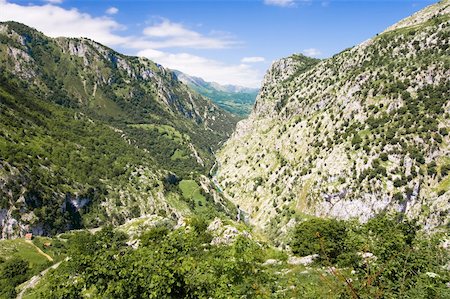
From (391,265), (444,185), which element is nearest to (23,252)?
(391,265)

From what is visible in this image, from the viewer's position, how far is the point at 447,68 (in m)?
177

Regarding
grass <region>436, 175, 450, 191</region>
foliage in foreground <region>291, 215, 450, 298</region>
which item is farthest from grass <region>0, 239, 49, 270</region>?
grass <region>436, 175, 450, 191</region>

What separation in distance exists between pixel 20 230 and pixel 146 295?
608 ft

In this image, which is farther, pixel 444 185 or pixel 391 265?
pixel 444 185

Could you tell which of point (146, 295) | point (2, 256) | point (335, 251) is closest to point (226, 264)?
point (146, 295)

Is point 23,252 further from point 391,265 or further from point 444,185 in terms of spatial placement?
point 444,185

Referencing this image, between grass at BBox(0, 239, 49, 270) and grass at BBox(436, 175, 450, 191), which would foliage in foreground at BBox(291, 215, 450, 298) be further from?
grass at BBox(436, 175, 450, 191)

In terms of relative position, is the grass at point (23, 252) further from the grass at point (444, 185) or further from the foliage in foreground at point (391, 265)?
the grass at point (444, 185)

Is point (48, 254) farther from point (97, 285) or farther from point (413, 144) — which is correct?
point (413, 144)

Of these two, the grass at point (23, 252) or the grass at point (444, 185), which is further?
the grass at point (444, 185)

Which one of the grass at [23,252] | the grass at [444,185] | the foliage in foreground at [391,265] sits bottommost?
the grass at [23,252]

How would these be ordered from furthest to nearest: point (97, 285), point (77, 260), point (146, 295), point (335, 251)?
point (335, 251), point (77, 260), point (97, 285), point (146, 295)

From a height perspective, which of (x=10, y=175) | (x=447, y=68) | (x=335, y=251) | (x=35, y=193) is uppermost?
(x=447, y=68)

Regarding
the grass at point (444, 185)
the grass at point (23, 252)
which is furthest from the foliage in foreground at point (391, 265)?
the grass at point (444, 185)
